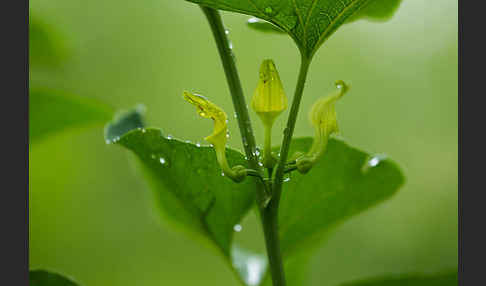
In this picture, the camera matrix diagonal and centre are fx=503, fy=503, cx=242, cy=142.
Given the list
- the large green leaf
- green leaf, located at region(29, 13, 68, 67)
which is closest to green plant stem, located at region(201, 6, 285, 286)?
the large green leaf

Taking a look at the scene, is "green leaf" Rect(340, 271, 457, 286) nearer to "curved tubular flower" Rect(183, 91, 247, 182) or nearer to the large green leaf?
the large green leaf

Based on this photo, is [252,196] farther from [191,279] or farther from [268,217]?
[191,279]

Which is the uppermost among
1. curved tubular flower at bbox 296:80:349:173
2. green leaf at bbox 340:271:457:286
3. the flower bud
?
the flower bud

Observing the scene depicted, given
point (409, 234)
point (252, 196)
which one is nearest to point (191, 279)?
point (409, 234)

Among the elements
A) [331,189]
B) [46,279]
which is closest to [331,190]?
[331,189]

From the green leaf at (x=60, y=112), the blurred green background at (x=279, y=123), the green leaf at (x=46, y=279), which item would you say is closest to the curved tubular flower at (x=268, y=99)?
the green leaf at (x=46, y=279)

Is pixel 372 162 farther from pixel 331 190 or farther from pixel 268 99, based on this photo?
pixel 268 99
